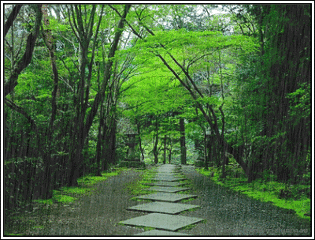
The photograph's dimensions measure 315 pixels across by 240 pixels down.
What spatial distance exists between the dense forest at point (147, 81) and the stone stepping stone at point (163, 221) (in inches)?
63.5

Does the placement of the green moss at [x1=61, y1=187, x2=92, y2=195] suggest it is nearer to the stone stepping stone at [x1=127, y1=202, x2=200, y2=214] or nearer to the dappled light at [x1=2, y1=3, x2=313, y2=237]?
the dappled light at [x1=2, y1=3, x2=313, y2=237]

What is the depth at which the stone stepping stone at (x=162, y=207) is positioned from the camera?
4145 mm

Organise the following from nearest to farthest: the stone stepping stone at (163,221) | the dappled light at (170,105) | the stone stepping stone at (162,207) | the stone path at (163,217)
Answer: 1. the stone path at (163,217)
2. the stone stepping stone at (163,221)
3. the dappled light at (170,105)
4. the stone stepping stone at (162,207)

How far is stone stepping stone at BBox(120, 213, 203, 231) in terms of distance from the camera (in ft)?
10.9

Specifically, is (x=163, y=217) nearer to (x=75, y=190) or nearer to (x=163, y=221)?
(x=163, y=221)

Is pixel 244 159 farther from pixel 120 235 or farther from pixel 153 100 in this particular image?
pixel 120 235

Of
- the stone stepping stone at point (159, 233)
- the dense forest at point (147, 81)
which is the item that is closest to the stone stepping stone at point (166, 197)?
the dense forest at point (147, 81)

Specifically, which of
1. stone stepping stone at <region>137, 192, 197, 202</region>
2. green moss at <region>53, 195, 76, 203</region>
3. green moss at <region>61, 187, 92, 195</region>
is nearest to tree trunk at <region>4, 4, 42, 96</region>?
green moss at <region>53, 195, 76, 203</region>

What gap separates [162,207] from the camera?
437 centimetres

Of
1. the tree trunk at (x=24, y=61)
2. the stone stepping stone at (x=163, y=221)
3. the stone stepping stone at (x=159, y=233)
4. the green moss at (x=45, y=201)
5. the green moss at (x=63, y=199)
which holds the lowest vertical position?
the green moss at (x=63, y=199)

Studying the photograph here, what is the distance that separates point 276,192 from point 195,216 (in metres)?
2.39

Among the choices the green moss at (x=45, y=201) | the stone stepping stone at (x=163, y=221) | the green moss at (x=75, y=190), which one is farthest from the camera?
the green moss at (x=75, y=190)

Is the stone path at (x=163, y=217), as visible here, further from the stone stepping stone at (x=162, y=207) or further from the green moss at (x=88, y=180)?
the green moss at (x=88, y=180)

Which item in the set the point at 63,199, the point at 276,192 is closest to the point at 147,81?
the point at 276,192
